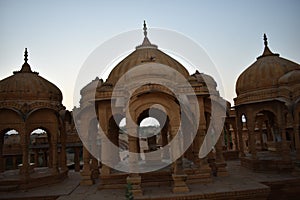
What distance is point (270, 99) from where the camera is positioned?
14.1 meters

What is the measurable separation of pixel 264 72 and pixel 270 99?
6.14 ft

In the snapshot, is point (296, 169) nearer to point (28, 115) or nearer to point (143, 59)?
point (143, 59)

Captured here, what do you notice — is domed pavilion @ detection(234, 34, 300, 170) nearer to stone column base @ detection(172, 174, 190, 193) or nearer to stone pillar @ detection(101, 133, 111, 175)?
stone column base @ detection(172, 174, 190, 193)

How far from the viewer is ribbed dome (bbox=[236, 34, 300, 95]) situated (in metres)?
14.9

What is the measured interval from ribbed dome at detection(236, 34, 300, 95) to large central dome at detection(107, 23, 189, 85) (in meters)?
3.43

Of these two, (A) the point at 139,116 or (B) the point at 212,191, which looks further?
(A) the point at 139,116

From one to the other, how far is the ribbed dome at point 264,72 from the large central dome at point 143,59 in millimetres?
3430

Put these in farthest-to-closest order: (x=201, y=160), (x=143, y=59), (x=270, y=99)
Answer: (x=143, y=59)
(x=270, y=99)
(x=201, y=160)

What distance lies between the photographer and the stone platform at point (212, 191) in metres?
9.36

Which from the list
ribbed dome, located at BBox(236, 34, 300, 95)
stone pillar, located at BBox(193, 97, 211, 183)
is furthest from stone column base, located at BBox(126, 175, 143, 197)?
ribbed dome, located at BBox(236, 34, 300, 95)

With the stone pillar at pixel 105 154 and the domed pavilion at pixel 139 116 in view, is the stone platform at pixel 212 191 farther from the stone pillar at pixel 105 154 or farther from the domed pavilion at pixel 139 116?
the stone pillar at pixel 105 154

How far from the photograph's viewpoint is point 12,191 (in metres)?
12.4

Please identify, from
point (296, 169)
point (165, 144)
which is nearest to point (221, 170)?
point (296, 169)

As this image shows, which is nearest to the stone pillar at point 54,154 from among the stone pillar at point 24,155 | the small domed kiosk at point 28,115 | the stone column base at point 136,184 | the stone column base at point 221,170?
the small domed kiosk at point 28,115
